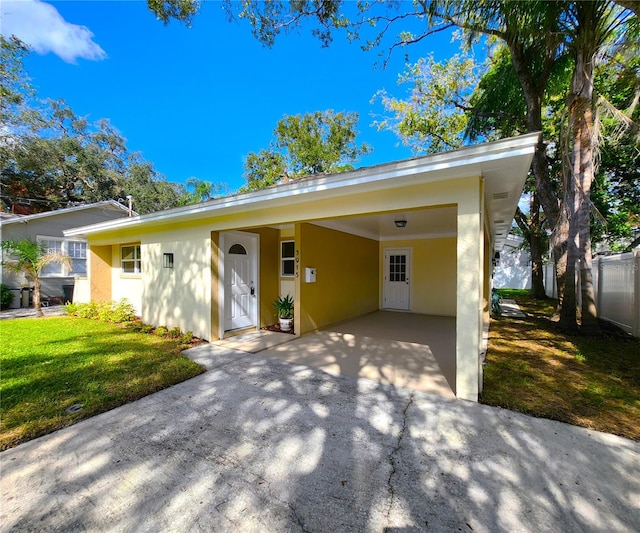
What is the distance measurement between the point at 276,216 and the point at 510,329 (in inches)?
260

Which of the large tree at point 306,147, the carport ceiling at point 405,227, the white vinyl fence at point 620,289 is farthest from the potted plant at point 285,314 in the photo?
the large tree at point 306,147

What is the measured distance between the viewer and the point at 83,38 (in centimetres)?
802

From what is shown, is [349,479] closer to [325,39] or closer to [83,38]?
[325,39]

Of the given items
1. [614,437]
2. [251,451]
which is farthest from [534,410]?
[251,451]

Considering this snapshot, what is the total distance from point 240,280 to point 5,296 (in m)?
10.2

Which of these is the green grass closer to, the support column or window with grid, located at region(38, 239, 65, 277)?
the support column

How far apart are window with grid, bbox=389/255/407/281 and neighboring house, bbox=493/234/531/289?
1496cm

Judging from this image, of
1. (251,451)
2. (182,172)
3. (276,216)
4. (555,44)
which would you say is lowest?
(251,451)

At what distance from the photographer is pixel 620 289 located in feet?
21.5

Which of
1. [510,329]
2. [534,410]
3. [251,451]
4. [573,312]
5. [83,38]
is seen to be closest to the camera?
[251,451]

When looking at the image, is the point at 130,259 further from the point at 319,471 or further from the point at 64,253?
the point at 319,471

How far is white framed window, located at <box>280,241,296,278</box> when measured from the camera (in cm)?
757

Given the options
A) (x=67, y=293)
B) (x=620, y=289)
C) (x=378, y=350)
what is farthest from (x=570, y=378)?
(x=67, y=293)

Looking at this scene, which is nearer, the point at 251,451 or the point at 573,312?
the point at 251,451
